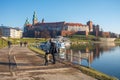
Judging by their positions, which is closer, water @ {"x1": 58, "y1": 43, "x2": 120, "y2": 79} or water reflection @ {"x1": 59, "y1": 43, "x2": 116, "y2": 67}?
water reflection @ {"x1": 59, "y1": 43, "x2": 116, "y2": 67}

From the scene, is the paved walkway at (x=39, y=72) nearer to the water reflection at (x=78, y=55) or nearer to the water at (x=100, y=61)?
the water reflection at (x=78, y=55)

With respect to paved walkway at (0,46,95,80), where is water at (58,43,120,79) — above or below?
below

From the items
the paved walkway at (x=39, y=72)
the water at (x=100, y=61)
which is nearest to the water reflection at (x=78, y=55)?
the water at (x=100, y=61)

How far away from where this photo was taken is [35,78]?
13.6 metres

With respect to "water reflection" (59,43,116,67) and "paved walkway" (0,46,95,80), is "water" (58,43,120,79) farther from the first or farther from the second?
"paved walkway" (0,46,95,80)

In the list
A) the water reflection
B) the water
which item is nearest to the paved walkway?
the water reflection

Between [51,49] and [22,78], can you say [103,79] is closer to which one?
[22,78]

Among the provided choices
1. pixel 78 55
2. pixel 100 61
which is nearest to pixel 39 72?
pixel 100 61

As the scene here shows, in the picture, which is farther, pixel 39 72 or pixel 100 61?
pixel 100 61

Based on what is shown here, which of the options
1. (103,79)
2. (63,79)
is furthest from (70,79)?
(103,79)

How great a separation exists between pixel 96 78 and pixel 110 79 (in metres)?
0.93

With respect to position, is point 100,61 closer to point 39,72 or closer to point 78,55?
point 78,55

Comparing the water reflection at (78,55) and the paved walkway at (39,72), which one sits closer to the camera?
the paved walkway at (39,72)

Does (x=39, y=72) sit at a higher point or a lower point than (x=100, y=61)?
higher
